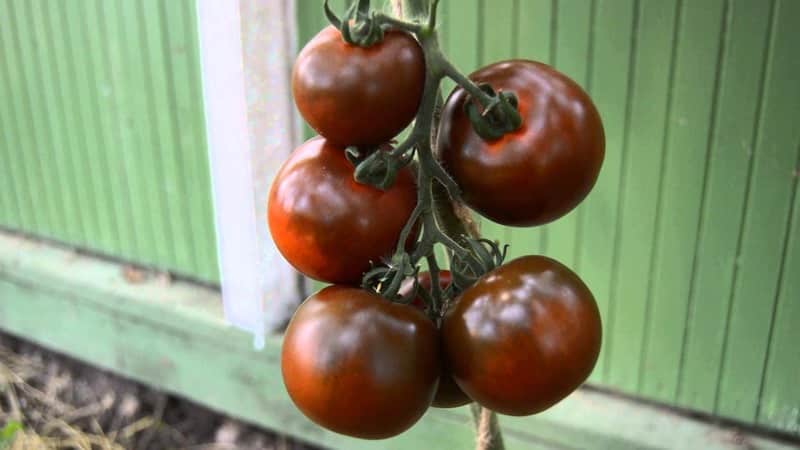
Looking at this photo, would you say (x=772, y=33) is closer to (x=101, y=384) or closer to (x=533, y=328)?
(x=533, y=328)

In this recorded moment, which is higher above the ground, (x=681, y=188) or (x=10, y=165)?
(x=681, y=188)

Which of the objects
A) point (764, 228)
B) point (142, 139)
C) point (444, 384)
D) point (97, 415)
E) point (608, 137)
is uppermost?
point (444, 384)

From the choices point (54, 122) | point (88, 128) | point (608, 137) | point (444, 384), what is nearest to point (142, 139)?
point (88, 128)

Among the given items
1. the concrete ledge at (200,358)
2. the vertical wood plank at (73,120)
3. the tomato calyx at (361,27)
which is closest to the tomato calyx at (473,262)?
the tomato calyx at (361,27)

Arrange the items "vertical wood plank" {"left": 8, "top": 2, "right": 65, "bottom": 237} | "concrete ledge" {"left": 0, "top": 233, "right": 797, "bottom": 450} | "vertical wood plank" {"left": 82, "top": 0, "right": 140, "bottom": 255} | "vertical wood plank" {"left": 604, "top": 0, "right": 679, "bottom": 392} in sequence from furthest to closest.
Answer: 1. "vertical wood plank" {"left": 8, "top": 2, "right": 65, "bottom": 237}
2. "vertical wood plank" {"left": 82, "top": 0, "right": 140, "bottom": 255}
3. "concrete ledge" {"left": 0, "top": 233, "right": 797, "bottom": 450}
4. "vertical wood plank" {"left": 604, "top": 0, "right": 679, "bottom": 392}

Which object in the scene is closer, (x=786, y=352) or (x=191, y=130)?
(x=786, y=352)

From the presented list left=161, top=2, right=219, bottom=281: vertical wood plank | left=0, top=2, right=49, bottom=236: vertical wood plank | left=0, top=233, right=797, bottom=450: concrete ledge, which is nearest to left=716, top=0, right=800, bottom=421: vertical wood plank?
left=0, top=233, right=797, bottom=450: concrete ledge

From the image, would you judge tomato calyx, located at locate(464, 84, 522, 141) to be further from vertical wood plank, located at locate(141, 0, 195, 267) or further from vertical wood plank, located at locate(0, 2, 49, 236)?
vertical wood plank, located at locate(0, 2, 49, 236)

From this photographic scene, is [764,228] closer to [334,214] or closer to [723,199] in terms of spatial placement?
[723,199]
